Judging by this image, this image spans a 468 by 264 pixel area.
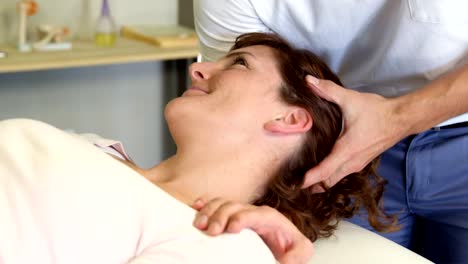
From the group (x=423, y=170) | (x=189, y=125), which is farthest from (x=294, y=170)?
(x=423, y=170)

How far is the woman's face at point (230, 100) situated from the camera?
1.31 meters

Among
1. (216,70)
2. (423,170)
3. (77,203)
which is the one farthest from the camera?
(423,170)

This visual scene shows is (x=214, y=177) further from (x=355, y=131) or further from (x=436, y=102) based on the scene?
(x=436, y=102)

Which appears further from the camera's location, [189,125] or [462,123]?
Result: [462,123]

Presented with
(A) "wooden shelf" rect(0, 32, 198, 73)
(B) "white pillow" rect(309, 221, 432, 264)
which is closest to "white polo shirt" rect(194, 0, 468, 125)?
(B) "white pillow" rect(309, 221, 432, 264)

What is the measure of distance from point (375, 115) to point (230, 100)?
293mm

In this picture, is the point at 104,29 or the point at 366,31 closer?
the point at 366,31

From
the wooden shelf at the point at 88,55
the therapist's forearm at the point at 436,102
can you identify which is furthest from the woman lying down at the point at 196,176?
the wooden shelf at the point at 88,55

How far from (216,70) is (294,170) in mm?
269

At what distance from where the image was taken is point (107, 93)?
123 inches

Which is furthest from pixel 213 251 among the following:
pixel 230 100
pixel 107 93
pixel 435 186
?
pixel 107 93

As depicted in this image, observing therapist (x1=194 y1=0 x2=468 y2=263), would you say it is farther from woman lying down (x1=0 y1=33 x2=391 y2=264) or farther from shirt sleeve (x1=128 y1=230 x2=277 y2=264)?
shirt sleeve (x1=128 y1=230 x2=277 y2=264)

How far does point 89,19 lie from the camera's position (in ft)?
9.80

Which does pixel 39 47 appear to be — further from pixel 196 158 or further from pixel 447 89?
pixel 447 89
